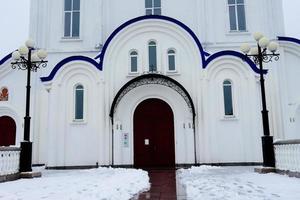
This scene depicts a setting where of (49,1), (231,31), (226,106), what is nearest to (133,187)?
(226,106)

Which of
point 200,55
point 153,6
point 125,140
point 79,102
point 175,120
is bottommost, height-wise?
point 125,140

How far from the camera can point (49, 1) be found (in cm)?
1916

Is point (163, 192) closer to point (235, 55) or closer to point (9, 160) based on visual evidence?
point (9, 160)

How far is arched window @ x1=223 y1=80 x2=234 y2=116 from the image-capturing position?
16203mm

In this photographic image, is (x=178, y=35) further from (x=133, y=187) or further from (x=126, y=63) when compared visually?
(x=133, y=187)

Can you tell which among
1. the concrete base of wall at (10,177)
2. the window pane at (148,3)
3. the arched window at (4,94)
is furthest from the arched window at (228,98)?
the arched window at (4,94)

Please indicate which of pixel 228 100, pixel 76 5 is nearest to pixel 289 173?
pixel 228 100

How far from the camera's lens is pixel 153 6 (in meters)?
18.9

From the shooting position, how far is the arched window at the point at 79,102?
1655 cm

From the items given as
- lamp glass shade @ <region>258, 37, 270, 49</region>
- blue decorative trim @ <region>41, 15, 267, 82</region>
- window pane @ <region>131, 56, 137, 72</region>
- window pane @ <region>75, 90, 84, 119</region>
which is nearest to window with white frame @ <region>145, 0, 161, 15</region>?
blue decorative trim @ <region>41, 15, 267, 82</region>

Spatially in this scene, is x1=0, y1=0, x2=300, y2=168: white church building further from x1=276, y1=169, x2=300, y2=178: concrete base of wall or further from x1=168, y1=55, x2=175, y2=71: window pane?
x1=276, y1=169, x2=300, y2=178: concrete base of wall

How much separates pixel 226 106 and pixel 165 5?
6.80 meters

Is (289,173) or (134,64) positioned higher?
(134,64)

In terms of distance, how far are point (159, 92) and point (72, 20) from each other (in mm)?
6672
